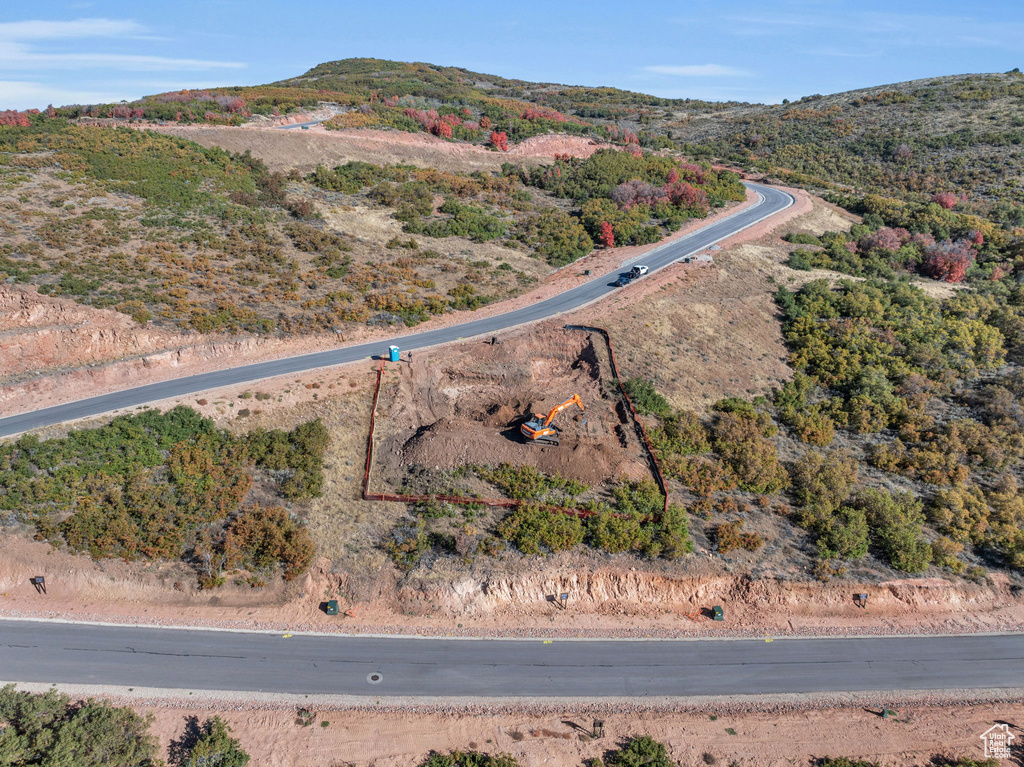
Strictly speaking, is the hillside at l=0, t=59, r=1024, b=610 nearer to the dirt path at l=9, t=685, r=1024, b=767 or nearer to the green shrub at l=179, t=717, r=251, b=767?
the dirt path at l=9, t=685, r=1024, b=767

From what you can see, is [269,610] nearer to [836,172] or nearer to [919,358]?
[919,358]

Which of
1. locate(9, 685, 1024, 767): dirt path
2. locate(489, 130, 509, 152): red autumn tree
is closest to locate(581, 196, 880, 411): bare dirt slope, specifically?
locate(9, 685, 1024, 767): dirt path

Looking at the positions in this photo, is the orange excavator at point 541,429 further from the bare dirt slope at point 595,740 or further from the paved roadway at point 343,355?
the bare dirt slope at point 595,740

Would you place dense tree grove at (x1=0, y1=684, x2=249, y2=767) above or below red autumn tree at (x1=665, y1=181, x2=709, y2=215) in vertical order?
below

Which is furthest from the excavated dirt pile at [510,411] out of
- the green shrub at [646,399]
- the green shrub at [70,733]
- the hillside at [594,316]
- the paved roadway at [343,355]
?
the green shrub at [70,733]

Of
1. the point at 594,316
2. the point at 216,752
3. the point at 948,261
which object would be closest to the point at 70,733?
the point at 216,752

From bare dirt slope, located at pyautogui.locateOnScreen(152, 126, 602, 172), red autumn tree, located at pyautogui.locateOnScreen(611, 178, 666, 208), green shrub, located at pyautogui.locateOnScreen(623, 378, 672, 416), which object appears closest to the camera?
green shrub, located at pyautogui.locateOnScreen(623, 378, 672, 416)

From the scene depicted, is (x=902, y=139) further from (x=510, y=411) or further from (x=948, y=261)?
(x=510, y=411)
